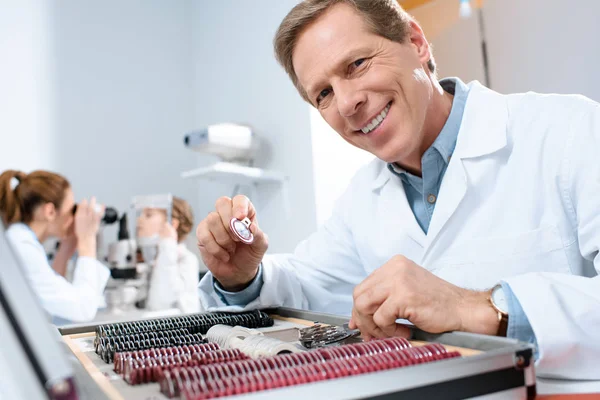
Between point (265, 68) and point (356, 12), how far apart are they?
158cm

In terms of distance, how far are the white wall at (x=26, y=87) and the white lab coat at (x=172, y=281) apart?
0.95 m

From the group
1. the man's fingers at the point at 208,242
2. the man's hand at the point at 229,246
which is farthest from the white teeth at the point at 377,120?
the man's fingers at the point at 208,242

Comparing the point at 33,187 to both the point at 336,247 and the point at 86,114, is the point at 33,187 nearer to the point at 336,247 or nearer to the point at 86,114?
the point at 86,114

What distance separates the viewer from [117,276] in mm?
2432

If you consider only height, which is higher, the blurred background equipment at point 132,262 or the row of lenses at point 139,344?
the row of lenses at point 139,344

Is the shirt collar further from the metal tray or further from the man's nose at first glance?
the metal tray

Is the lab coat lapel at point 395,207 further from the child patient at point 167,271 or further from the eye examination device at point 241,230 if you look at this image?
the child patient at point 167,271

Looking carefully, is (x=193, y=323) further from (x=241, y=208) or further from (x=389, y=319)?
(x=389, y=319)

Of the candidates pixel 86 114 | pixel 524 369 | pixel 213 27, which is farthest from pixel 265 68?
pixel 524 369

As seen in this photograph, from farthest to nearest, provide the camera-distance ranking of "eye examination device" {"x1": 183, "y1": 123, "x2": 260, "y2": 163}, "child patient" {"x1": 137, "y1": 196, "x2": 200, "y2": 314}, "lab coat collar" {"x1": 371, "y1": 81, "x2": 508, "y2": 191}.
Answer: "child patient" {"x1": 137, "y1": 196, "x2": 200, "y2": 314}
"eye examination device" {"x1": 183, "y1": 123, "x2": 260, "y2": 163}
"lab coat collar" {"x1": 371, "y1": 81, "x2": 508, "y2": 191}

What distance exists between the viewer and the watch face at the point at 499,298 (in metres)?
0.71

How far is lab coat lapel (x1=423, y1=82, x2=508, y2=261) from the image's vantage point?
42.2 inches

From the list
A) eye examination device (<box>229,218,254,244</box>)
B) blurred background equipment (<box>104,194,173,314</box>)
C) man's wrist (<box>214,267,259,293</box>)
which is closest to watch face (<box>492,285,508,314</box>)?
eye examination device (<box>229,218,254,244</box>)

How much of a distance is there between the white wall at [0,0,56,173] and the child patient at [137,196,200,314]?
864 millimetres
